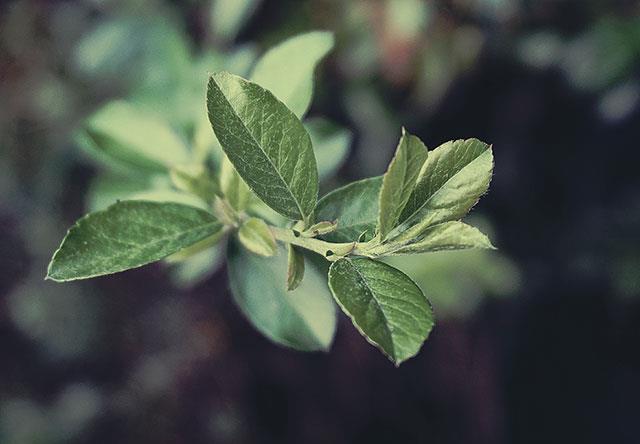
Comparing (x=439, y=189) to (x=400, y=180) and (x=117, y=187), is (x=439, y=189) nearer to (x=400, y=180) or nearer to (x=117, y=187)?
(x=400, y=180)

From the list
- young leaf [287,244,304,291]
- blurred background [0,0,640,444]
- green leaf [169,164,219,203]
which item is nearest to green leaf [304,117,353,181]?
green leaf [169,164,219,203]

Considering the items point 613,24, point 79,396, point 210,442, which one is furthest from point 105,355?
point 613,24

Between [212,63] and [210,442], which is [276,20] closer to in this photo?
[212,63]

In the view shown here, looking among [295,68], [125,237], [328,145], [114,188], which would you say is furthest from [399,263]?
[125,237]

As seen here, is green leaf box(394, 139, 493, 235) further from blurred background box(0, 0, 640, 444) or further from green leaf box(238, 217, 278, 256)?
blurred background box(0, 0, 640, 444)

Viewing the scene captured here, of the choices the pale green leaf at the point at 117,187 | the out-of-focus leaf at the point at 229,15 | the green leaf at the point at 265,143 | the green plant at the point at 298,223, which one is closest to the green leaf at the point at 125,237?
the green plant at the point at 298,223

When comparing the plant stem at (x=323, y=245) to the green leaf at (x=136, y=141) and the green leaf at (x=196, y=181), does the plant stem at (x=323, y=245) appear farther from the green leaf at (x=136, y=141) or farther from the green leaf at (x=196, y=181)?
the green leaf at (x=136, y=141)
